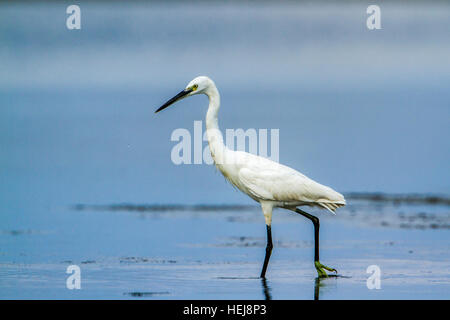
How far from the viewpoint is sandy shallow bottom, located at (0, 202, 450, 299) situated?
13.1 meters

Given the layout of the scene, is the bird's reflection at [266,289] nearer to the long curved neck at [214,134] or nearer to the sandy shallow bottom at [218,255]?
the sandy shallow bottom at [218,255]

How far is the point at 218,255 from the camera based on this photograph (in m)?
16.8

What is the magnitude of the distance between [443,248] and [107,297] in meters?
6.90

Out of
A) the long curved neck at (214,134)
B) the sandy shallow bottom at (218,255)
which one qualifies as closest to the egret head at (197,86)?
the long curved neck at (214,134)

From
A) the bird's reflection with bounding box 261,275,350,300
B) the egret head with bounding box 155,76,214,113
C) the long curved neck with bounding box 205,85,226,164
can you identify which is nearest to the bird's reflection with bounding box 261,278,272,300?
the bird's reflection with bounding box 261,275,350,300

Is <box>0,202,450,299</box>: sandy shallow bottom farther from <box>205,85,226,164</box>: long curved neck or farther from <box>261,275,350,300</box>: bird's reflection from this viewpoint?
<box>205,85,226,164</box>: long curved neck

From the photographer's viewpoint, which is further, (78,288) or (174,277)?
(174,277)

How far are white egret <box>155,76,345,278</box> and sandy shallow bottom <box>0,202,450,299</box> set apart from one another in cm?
94

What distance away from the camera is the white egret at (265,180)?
15031mm

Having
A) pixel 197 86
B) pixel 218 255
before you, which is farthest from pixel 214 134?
pixel 218 255

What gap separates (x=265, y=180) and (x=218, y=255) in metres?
2.30

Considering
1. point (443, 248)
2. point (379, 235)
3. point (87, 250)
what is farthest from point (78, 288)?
point (379, 235)
